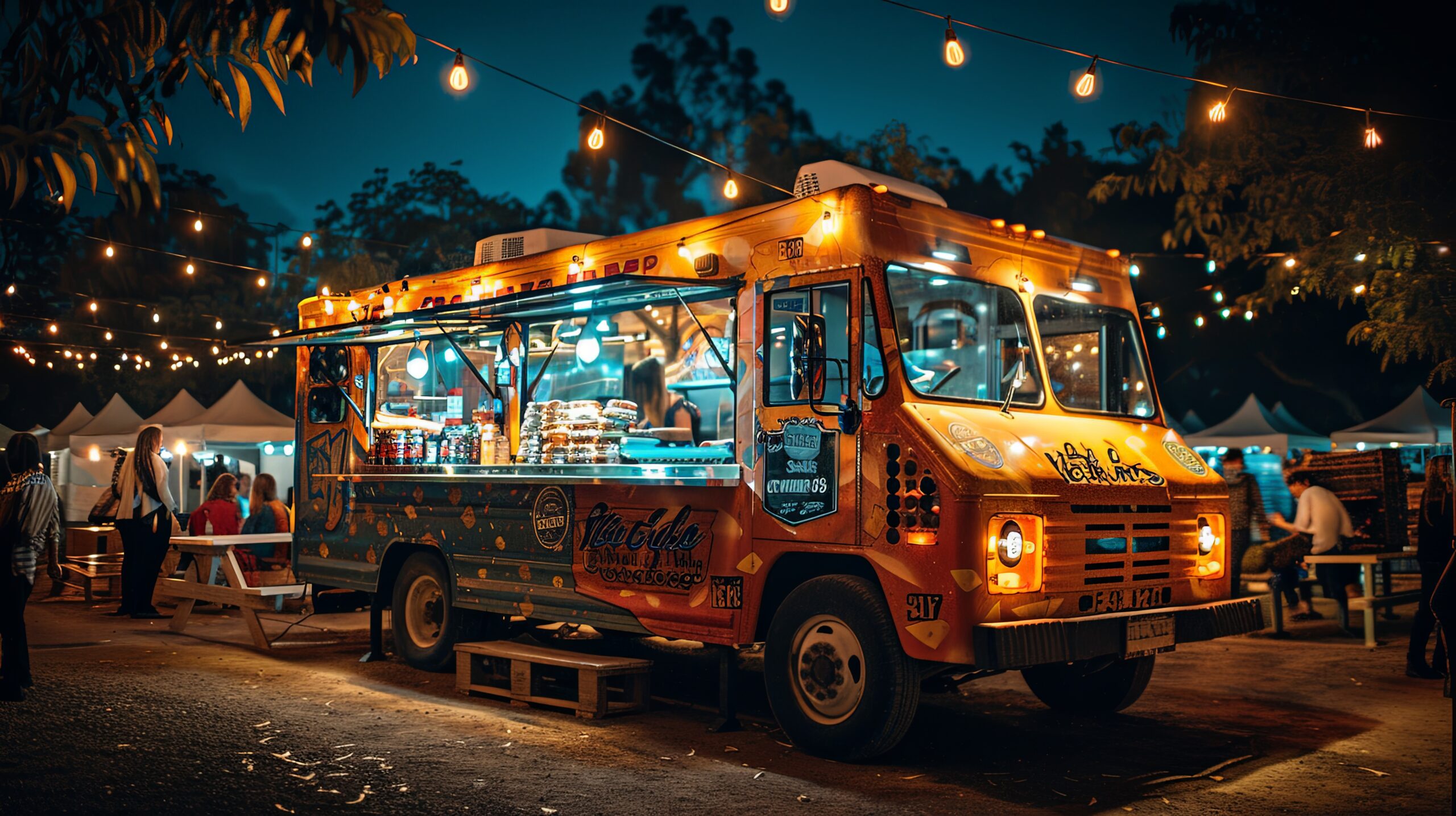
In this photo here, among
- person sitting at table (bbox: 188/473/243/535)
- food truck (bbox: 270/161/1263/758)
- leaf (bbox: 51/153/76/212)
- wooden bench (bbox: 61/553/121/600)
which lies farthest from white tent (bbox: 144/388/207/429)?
leaf (bbox: 51/153/76/212)

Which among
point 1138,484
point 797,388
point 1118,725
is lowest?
point 1118,725

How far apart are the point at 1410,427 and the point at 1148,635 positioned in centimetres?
1532

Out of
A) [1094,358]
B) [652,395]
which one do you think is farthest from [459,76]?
[1094,358]

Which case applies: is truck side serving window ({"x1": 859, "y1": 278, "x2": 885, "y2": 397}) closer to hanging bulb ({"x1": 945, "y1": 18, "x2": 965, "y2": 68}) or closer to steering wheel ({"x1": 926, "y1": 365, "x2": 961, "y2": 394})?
steering wheel ({"x1": 926, "y1": 365, "x2": 961, "y2": 394})

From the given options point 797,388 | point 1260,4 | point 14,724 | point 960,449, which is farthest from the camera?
point 1260,4

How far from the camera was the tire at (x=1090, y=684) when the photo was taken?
772 cm

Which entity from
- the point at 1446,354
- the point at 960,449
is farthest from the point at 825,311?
the point at 1446,354

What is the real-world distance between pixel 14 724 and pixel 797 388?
5086 mm

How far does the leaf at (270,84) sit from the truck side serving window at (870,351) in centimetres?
353

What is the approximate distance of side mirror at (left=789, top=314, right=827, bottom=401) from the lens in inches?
257

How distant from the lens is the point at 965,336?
724 cm

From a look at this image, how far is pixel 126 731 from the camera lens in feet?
23.0

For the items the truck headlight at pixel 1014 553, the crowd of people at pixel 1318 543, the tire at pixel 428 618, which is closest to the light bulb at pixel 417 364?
the tire at pixel 428 618

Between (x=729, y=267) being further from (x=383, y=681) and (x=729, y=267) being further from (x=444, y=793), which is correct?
(x=383, y=681)
